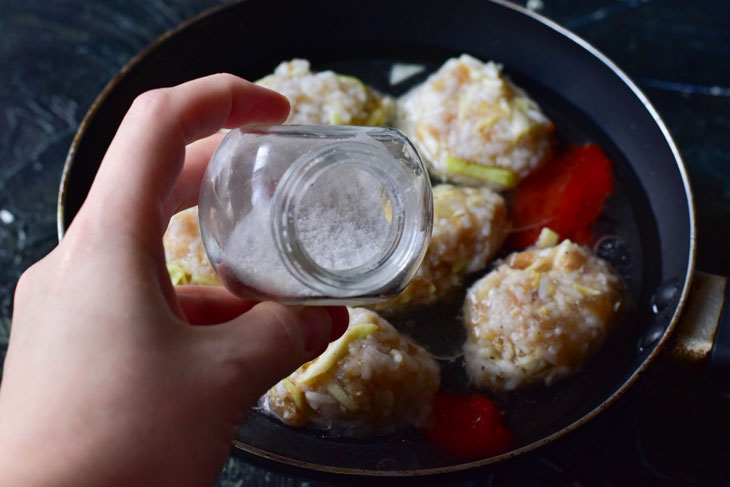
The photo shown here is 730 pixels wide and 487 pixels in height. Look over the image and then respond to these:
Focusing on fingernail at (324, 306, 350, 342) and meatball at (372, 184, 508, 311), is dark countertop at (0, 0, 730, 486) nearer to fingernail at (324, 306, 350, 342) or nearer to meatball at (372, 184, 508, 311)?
meatball at (372, 184, 508, 311)

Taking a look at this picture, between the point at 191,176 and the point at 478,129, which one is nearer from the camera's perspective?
the point at 191,176

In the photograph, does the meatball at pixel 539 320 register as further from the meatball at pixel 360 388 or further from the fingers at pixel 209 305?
the fingers at pixel 209 305

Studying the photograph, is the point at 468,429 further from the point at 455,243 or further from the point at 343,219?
the point at 343,219

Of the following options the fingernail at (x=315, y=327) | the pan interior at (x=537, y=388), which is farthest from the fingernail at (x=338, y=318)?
the pan interior at (x=537, y=388)

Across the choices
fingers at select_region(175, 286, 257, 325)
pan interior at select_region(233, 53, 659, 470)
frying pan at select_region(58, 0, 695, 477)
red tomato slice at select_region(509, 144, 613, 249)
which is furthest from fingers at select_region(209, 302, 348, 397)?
red tomato slice at select_region(509, 144, 613, 249)

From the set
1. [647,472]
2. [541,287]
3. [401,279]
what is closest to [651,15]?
[541,287]

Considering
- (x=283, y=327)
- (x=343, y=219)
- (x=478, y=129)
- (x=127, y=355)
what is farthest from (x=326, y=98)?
(x=127, y=355)

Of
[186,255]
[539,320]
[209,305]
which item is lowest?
[539,320]
